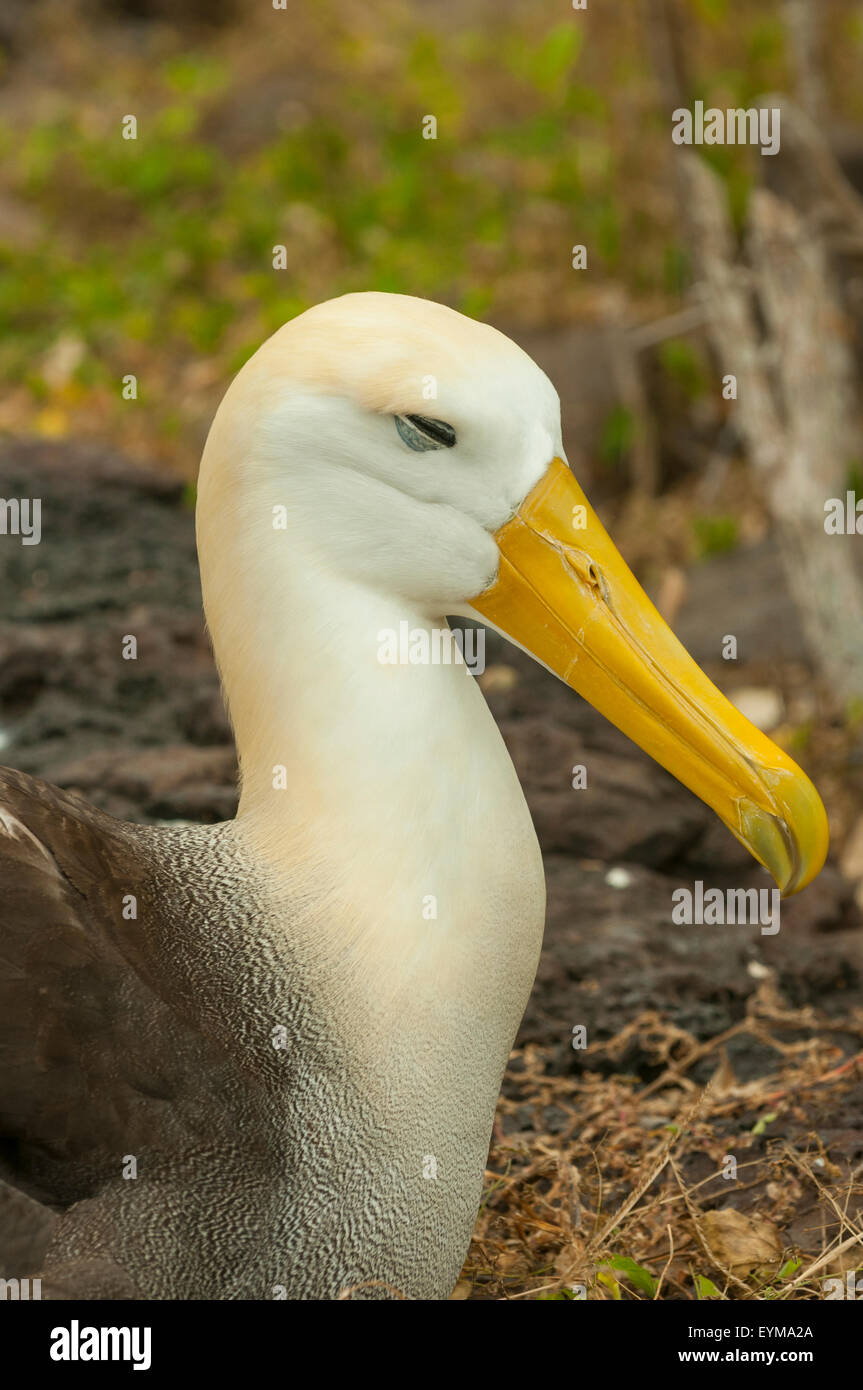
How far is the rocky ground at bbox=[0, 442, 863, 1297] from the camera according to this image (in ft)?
10.3

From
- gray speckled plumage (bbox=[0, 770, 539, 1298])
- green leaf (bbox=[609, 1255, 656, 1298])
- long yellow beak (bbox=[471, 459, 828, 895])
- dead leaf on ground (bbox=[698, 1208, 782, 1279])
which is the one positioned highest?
long yellow beak (bbox=[471, 459, 828, 895])

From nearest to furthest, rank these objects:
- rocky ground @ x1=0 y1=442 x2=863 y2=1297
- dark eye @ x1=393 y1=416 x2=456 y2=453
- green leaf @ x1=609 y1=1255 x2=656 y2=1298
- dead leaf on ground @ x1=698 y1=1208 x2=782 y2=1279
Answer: dark eye @ x1=393 y1=416 x2=456 y2=453 < green leaf @ x1=609 y1=1255 x2=656 y2=1298 < dead leaf on ground @ x1=698 y1=1208 x2=782 y2=1279 < rocky ground @ x1=0 y1=442 x2=863 y2=1297

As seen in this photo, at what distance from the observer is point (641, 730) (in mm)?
2594

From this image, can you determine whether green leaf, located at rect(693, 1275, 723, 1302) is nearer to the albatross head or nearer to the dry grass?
the dry grass

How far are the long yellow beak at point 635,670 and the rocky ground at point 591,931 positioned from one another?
0.82 meters

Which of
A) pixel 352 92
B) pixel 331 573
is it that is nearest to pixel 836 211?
pixel 331 573

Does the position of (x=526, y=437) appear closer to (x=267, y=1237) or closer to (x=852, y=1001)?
(x=267, y=1237)

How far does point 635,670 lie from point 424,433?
49 centimetres

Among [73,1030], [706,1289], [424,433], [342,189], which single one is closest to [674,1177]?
[706,1289]

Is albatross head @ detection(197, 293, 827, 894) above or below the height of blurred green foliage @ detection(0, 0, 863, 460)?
below

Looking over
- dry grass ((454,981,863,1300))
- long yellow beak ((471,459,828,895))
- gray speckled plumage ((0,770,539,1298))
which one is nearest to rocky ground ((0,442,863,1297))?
dry grass ((454,981,863,1300))

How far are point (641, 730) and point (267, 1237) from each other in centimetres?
95

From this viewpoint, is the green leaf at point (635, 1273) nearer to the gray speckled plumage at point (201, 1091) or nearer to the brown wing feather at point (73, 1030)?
the gray speckled plumage at point (201, 1091)
